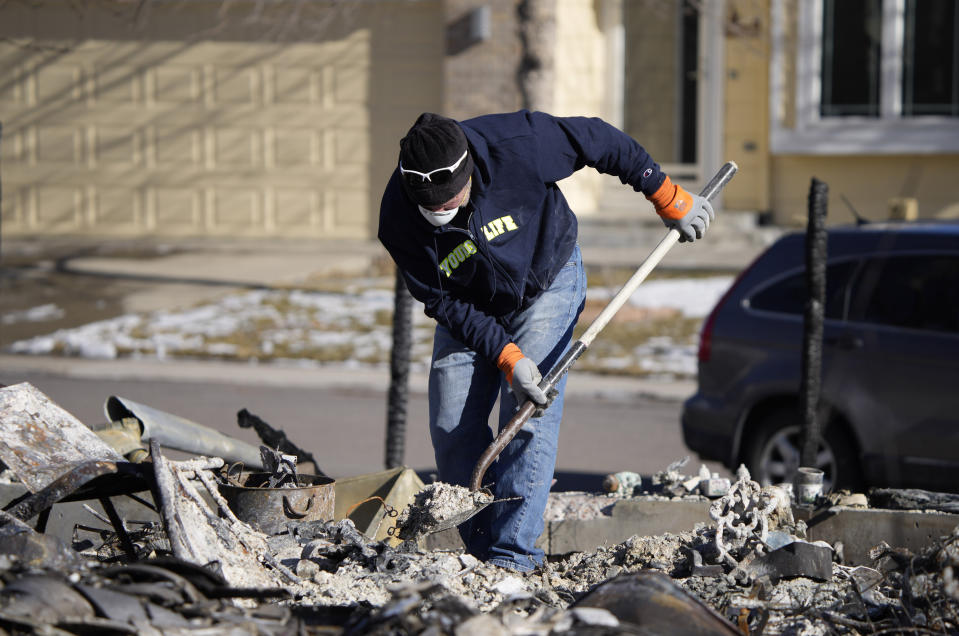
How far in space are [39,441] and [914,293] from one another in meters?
4.42

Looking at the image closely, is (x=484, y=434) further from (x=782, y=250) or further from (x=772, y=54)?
(x=772, y=54)

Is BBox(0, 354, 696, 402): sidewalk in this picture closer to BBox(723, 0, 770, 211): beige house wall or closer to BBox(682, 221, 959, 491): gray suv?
BBox(682, 221, 959, 491): gray suv

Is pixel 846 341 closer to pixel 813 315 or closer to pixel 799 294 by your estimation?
pixel 799 294

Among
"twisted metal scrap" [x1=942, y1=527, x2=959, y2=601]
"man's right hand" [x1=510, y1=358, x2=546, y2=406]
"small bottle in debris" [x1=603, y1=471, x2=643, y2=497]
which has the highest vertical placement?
"man's right hand" [x1=510, y1=358, x2=546, y2=406]

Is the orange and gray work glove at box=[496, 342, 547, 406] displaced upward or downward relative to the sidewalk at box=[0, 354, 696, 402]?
upward

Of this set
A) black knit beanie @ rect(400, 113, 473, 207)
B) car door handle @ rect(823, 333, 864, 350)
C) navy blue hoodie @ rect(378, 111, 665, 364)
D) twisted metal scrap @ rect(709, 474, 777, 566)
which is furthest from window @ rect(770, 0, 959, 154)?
black knit beanie @ rect(400, 113, 473, 207)

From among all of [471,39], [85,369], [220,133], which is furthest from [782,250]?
[220,133]

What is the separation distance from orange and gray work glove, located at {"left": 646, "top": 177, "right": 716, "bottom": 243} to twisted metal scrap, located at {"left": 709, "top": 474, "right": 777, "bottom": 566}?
96 centimetres

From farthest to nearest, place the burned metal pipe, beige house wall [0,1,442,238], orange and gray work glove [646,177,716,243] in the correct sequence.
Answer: beige house wall [0,1,442,238] → the burned metal pipe → orange and gray work glove [646,177,716,243]

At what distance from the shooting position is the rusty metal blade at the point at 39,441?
11.9 feet

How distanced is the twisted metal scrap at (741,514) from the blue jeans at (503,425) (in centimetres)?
65

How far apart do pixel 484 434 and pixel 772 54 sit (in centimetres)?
1177

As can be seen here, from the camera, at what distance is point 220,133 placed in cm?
1602

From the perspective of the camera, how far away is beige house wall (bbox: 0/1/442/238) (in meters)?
15.7
